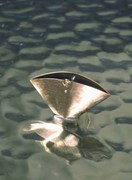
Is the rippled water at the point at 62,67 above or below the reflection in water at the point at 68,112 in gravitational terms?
below

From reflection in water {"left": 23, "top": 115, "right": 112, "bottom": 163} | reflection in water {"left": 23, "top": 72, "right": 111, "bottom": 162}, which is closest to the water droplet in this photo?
reflection in water {"left": 23, "top": 72, "right": 111, "bottom": 162}

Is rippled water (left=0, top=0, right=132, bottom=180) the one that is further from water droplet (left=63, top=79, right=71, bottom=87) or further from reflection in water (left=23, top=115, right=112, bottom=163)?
water droplet (left=63, top=79, right=71, bottom=87)

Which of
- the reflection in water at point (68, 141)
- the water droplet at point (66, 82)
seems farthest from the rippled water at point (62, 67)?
the water droplet at point (66, 82)

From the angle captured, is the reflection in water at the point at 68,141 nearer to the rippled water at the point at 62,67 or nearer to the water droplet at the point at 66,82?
the rippled water at the point at 62,67

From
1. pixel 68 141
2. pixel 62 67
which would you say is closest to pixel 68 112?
pixel 68 141

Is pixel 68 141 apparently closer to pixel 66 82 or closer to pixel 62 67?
pixel 66 82

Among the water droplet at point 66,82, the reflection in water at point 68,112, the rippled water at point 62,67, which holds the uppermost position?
the water droplet at point 66,82
